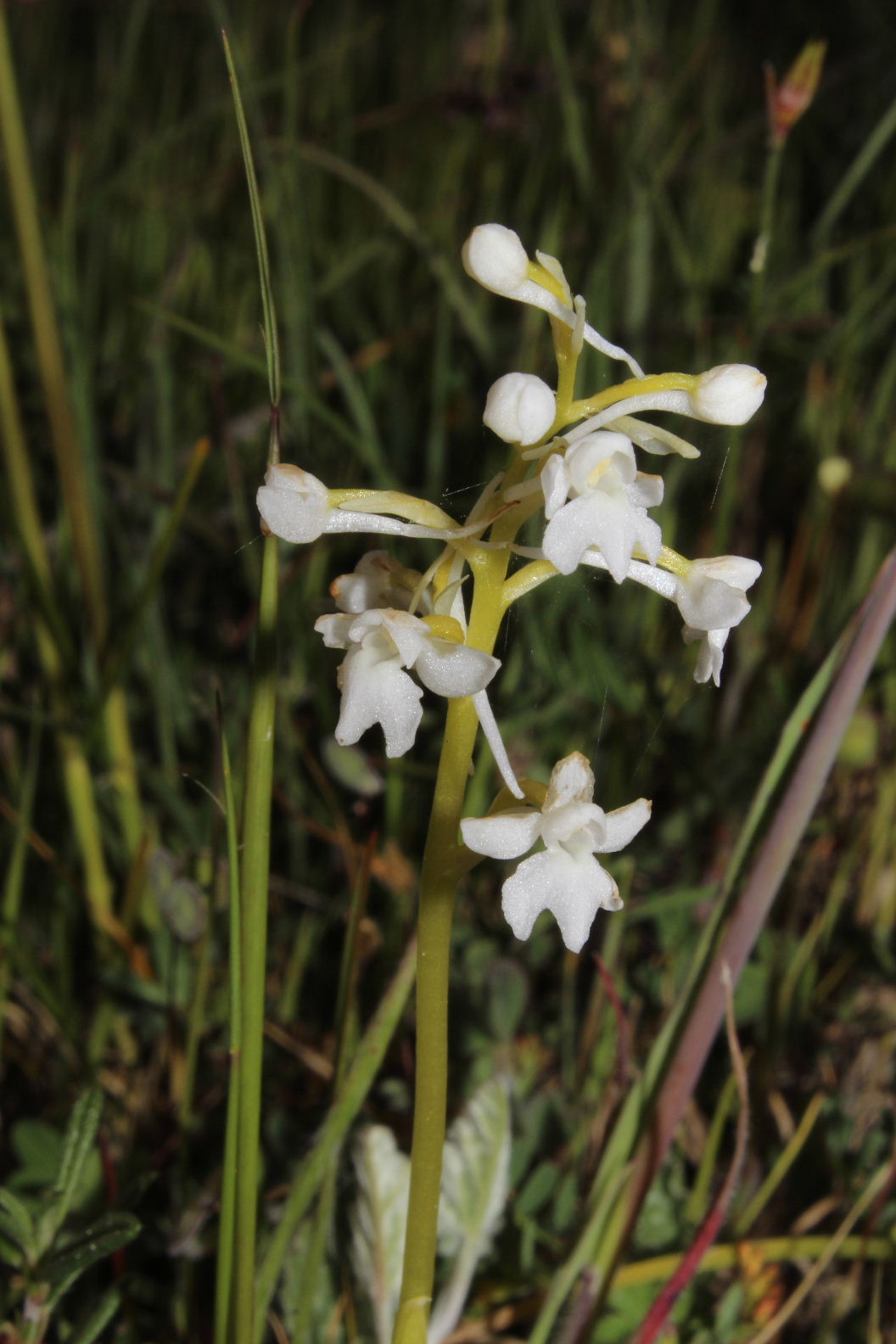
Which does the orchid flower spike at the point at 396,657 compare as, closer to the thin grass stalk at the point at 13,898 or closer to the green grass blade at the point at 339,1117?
the green grass blade at the point at 339,1117

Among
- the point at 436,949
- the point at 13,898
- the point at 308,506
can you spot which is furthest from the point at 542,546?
the point at 13,898

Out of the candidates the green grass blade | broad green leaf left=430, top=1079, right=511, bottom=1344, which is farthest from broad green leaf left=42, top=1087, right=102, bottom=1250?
broad green leaf left=430, top=1079, right=511, bottom=1344

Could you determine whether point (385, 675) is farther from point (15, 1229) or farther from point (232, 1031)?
point (15, 1229)

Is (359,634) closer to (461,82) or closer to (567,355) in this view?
(567,355)

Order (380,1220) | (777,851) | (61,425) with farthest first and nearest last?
(61,425) < (380,1220) < (777,851)

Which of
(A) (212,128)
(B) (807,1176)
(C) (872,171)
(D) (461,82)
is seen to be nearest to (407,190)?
(D) (461,82)

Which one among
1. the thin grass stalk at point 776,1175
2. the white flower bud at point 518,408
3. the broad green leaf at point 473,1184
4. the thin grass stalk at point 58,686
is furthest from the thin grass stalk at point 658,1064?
the thin grass stalk at point 58,686

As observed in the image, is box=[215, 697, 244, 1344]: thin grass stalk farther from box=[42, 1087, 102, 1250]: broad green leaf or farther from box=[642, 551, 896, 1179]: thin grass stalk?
box=[642, 551, 896, 1179]: thin grass stalk
